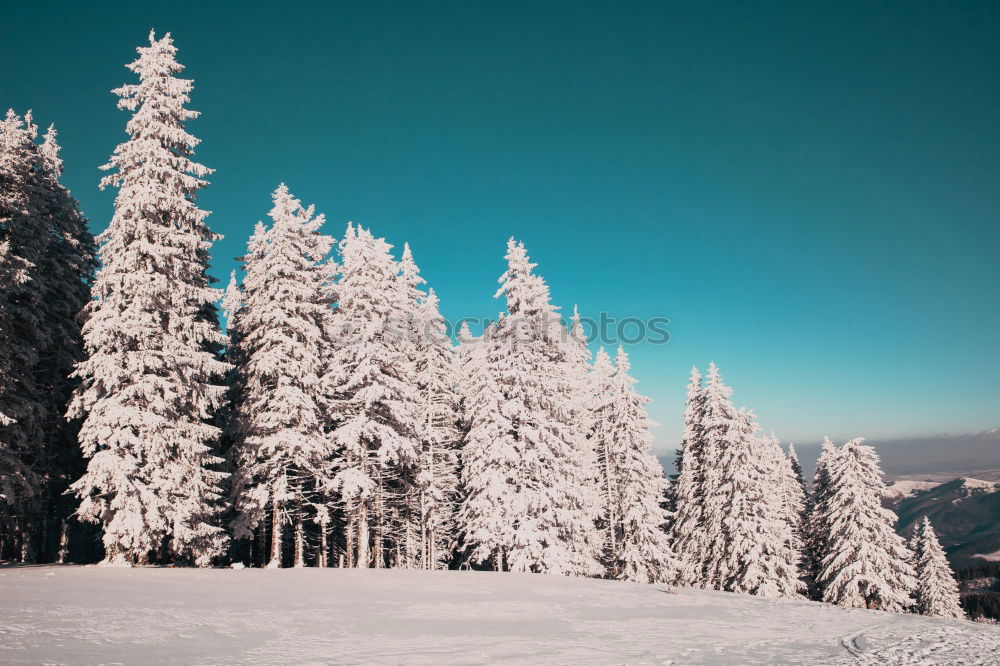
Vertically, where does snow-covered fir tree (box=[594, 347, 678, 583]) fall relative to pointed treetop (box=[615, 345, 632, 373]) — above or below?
below

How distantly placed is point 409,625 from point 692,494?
31.9 meters

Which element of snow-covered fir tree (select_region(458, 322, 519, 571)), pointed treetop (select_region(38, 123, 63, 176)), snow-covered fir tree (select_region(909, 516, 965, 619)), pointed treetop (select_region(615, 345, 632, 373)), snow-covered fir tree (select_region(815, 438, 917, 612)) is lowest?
snow-covered fir tree (select_region(909, 516, 965, 619))

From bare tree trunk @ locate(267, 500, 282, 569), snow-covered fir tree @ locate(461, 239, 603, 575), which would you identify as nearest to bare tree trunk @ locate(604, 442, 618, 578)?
snow-covered fir tree @ locate(461, 239, 603, 575)

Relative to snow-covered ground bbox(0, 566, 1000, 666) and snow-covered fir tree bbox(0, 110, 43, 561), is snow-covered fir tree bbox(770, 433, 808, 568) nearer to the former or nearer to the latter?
snow-covered ground bbox(0, 566, 1000, 666)

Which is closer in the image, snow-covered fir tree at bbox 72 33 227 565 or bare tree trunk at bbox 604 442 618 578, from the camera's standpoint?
snow-covered fir tree at bbox 72 33 227 565

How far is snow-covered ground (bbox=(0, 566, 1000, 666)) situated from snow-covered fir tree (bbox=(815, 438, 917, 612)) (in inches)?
766

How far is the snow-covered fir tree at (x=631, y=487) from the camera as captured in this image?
1307 inches

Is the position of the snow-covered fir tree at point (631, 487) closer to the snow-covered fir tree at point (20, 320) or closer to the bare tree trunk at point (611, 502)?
the bare tree trunk at point (611, 502)

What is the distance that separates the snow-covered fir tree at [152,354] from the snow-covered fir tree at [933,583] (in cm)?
4909

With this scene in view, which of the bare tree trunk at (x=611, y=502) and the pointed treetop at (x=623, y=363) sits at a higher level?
the pointed treetop at (x=623, y=363)

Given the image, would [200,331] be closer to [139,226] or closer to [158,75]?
[139,226]

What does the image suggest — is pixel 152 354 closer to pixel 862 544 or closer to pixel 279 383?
pixel 279 383

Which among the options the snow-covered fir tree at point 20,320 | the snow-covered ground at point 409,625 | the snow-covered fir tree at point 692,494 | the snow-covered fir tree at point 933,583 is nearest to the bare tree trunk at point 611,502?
the snow-covered fir tree at point 692,494

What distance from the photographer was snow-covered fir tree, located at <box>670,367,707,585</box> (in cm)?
3650
